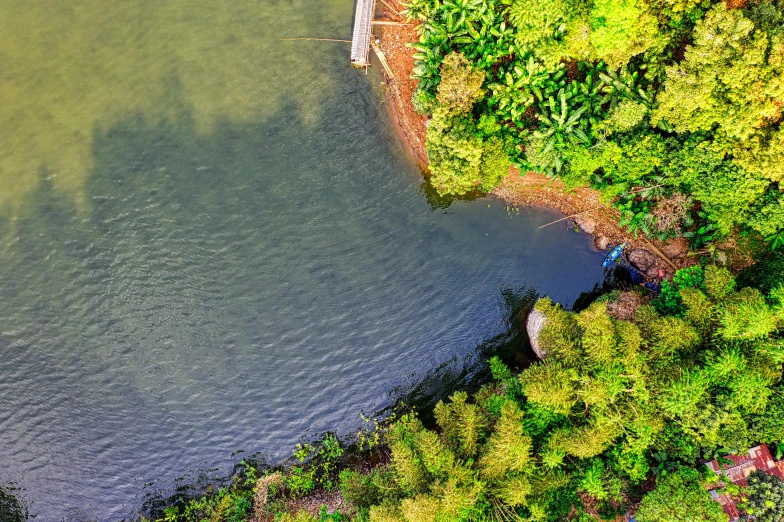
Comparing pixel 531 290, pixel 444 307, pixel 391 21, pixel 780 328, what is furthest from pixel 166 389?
pixel 780 328

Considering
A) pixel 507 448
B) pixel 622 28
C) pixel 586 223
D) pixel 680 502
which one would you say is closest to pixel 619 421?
pixel 680 502

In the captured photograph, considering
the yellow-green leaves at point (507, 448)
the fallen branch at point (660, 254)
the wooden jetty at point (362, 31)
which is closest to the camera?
the yellow-green leaves at point (507, 448)

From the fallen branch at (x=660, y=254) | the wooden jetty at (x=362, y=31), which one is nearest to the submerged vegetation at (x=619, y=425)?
the fallen branch at (x=660, y=254)

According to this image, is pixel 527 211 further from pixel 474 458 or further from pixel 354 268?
→ pixel 474 458

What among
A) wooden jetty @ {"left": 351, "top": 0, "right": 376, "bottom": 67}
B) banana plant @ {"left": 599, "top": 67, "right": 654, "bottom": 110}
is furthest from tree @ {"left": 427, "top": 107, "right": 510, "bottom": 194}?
wooden jetty @ {"left": 351, "top": 0, "right": 376, "bottom": 67}

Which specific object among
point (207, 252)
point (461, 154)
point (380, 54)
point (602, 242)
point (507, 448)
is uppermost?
point (380, 54)

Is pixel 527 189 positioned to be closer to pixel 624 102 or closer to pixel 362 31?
pixel 624 102

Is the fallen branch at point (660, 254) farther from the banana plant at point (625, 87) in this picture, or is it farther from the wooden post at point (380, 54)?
the wooden post at point (380, 54)
